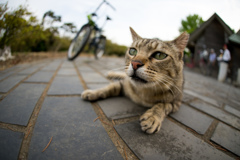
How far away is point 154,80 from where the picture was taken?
1086 mm

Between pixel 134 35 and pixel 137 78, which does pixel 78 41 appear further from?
pixel 137 78

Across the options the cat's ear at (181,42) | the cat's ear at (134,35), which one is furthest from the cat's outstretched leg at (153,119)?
the cat's ear at (134,35)

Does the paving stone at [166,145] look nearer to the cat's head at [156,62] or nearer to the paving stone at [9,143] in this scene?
the cat's head at [156,62]

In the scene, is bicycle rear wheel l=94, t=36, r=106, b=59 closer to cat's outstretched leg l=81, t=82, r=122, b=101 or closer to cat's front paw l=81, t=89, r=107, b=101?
cat's outstretched leg l=81, t=82, r=122, b=101

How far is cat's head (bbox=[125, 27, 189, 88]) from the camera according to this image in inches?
41.7

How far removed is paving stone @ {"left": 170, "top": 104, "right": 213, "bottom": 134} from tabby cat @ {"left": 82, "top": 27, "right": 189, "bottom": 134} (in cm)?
10

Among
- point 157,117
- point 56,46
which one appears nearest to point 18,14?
point 157,117

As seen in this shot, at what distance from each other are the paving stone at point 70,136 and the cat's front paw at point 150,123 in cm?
31

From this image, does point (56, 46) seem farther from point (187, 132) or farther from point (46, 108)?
point (187, 132)

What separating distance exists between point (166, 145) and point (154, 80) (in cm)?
56

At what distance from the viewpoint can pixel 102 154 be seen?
661 millimetres

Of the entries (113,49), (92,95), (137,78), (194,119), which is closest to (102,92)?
(92,95)

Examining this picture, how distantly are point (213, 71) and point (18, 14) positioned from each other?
8142 millimetres

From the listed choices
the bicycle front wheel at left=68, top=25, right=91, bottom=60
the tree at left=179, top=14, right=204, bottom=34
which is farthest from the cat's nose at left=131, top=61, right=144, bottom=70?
the bicycle front wheel at left=68, top=25, right=91, bottom=60
